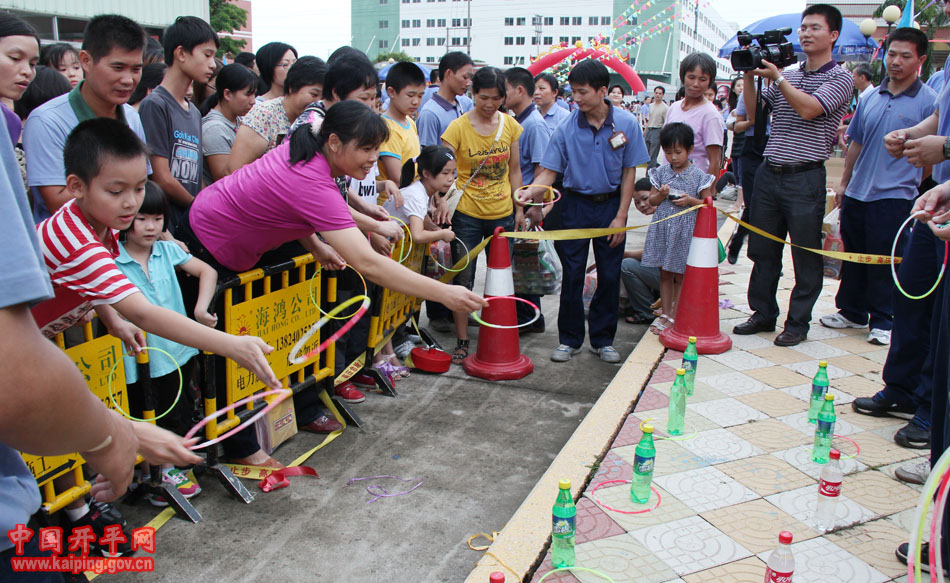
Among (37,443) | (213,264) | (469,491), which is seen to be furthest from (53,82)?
(37,443)

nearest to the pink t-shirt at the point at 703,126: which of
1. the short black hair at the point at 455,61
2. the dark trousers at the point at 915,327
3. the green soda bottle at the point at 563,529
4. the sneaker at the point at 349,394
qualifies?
the short black hair at the point at 455,61

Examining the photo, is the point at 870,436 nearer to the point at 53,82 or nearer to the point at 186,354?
the point at 186,354

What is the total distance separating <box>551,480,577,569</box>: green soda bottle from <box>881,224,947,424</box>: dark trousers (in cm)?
254

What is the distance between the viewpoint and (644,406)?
4.67 meters

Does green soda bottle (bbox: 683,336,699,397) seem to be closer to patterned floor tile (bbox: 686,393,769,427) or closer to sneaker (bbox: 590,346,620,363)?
patterned floor tile (bbox: 686,393,769,427)

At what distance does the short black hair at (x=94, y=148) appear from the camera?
2662mm

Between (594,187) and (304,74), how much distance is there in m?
2.45

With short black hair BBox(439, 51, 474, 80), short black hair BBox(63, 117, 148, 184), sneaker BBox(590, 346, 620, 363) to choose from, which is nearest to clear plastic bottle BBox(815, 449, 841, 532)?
sneaker BBox(590, 346, 620, 363)

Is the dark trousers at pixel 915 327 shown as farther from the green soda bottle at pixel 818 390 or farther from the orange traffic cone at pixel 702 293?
the orange traffic cone at pixel 702 293

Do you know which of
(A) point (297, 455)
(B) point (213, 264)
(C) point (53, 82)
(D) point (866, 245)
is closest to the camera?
(B) point (213, 264)

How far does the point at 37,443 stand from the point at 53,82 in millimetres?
4308

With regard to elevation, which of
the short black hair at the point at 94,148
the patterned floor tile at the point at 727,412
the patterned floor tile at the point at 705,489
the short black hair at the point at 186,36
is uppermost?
the short black hair at the point at 186,36

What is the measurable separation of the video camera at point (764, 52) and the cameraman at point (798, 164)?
4.0 inches

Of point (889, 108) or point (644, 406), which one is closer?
point (644, 406)
